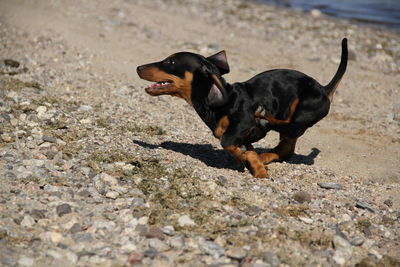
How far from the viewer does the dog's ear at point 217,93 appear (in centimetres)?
546

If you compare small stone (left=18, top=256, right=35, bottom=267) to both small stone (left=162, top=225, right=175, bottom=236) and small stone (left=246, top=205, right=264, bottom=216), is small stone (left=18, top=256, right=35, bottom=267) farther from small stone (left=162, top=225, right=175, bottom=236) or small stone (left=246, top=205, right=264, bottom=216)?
small stone (left=246, top=205, right=264, bottom=216)

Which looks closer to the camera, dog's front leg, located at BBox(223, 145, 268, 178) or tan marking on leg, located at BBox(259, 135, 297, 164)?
dog's front leg, located at BBox(223, 145, 268, 178)

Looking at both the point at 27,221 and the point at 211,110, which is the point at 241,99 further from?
the point at 27,221

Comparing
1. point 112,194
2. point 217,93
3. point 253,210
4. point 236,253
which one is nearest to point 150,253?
point 236,253

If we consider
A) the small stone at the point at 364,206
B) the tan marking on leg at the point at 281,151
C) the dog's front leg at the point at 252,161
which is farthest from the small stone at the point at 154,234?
the tan marking on leg at the point at 281,151

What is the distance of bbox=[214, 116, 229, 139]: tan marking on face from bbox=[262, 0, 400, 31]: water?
1285 centimetres

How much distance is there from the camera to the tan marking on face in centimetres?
575

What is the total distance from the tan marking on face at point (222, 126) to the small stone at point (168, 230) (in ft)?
5.00

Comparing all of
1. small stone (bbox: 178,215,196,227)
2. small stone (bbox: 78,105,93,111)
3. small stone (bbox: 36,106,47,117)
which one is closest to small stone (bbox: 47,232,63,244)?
small stone (bbox: 178,215,196,227)

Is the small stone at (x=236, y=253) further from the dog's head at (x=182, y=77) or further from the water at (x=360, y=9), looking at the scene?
the water at (x=360, y=9)

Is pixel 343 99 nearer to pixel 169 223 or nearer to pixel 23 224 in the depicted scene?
pixel 169 223

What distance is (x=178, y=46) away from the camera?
472 inches

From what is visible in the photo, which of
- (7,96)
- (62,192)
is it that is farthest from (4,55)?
(62,192)

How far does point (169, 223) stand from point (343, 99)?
5863mm
